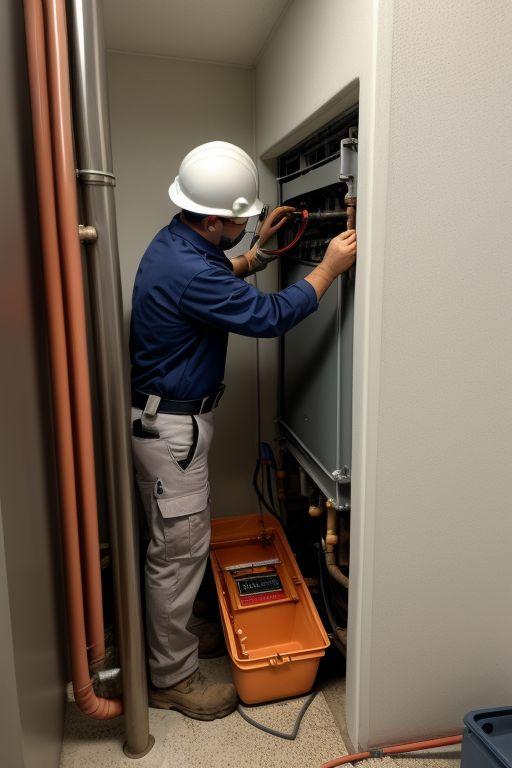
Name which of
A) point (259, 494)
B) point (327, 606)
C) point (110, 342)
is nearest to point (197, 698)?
point (327, 606)

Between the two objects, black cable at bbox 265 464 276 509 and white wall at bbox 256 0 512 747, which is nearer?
white wall at bbox 256 0 512 747

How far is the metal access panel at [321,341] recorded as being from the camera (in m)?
1.50

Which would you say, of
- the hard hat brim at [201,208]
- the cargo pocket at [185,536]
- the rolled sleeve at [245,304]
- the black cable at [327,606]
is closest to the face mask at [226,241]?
the hard hat brim at [201,208]

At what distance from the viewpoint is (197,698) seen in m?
1.66

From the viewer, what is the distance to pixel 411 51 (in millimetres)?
1154

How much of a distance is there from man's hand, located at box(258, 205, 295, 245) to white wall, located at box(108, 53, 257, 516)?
45cm

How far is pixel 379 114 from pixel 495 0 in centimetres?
38

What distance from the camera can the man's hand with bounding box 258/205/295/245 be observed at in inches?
68.7

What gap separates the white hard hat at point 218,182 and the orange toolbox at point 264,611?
1.25 metres

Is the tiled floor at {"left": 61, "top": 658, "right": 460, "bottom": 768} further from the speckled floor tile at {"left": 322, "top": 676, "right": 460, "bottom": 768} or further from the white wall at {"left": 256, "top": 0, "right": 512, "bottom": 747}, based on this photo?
the white wall at {"left": 256, "top": 0, "right": 512, "bottom": 747}

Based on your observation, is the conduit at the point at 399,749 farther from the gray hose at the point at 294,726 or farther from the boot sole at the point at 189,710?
the boot sole at the point at 189,710

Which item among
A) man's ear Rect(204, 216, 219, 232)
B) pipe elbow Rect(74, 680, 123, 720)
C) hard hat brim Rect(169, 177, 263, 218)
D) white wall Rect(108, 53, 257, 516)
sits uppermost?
white wall Rect(108, 53, 257, 516)

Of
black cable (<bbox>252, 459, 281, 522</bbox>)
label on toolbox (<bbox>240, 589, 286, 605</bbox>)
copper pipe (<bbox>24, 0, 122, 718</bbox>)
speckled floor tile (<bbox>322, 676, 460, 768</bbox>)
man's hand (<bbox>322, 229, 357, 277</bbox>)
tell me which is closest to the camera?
copper pipe (<bbox>24, 0, 122, 718</bbox>)

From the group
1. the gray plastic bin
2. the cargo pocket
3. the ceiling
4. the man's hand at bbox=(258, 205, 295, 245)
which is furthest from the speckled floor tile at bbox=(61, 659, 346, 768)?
the ceiling
